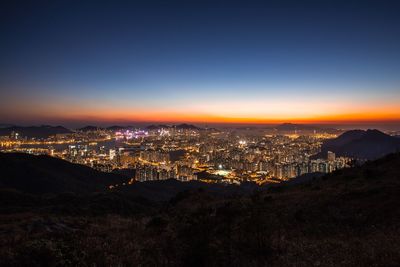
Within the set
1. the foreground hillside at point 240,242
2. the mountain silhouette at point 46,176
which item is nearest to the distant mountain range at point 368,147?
the mountain silhouette at point 46,176

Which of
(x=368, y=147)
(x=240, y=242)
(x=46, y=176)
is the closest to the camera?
(x=240, y=242)

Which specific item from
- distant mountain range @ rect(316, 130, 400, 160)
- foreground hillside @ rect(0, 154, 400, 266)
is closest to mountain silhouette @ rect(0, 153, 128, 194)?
foreground hillside @ rect(0, 154, 400, 266)

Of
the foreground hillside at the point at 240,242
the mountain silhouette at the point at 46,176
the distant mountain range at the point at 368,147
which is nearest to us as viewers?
the foreground hillside at the point at 240,242

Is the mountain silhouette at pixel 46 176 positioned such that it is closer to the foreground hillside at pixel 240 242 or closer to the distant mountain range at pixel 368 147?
the foreground hillside at pixel 240 242

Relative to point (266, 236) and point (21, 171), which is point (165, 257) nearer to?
point (266, 236)

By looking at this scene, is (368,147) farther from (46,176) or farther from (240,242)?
(240,242)

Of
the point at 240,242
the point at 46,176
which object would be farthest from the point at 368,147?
the point at 240,242

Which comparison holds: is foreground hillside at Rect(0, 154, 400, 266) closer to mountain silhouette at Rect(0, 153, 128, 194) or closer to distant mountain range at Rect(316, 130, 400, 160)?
mountain silhouette at Rect(0, 153, 128, 194)

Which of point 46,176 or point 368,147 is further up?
point 368,147

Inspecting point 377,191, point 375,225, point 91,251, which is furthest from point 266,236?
point 377,191

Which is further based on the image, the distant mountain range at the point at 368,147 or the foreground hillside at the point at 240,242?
the distant mountain range at the point at 368,147

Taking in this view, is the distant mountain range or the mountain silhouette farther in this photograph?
the distant mountain range

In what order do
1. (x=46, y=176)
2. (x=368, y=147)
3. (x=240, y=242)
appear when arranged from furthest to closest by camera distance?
(x=368, y=147)
(x=46, y=176)
(x=240, y=242)
